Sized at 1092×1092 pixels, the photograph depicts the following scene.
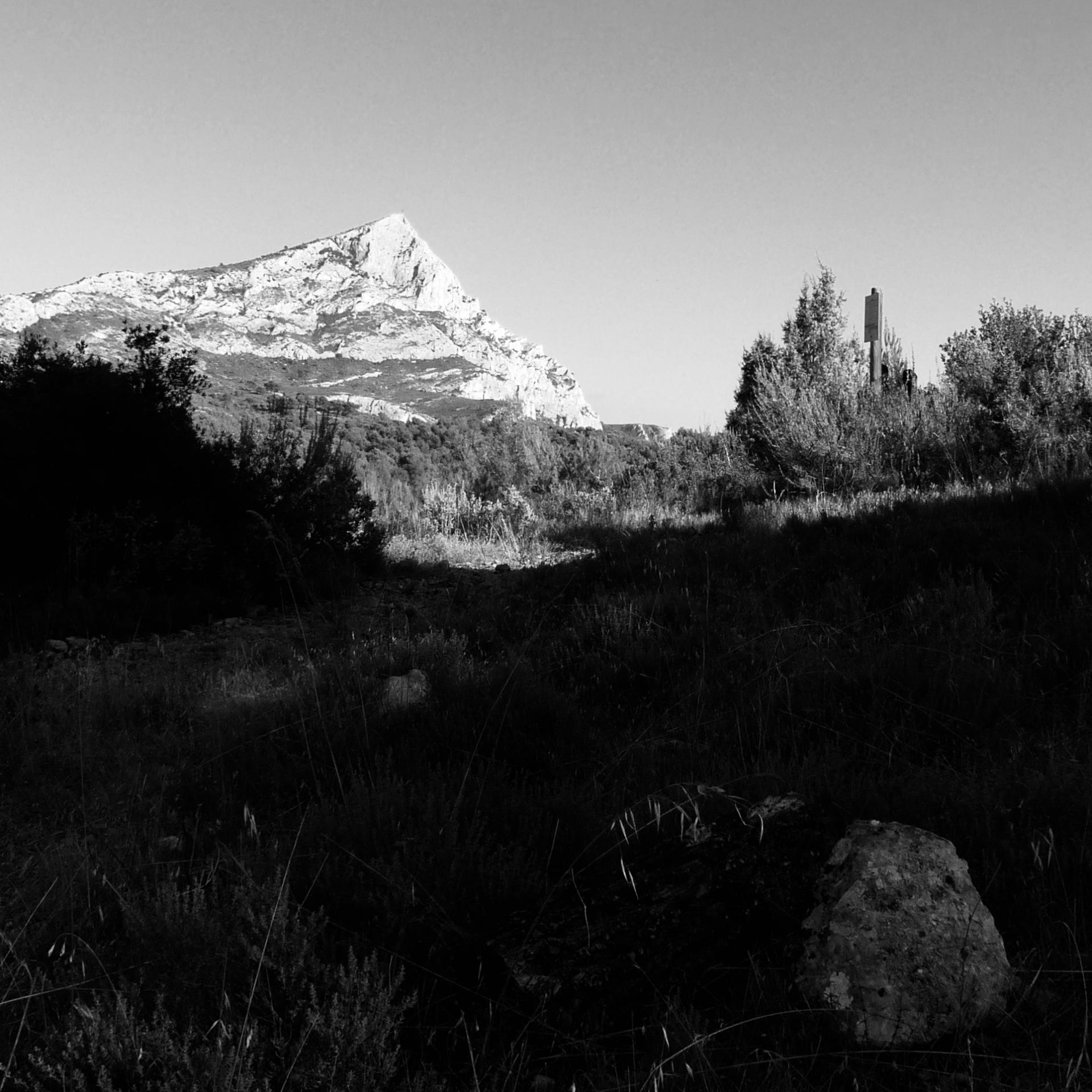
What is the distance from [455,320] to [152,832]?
89.4 metres

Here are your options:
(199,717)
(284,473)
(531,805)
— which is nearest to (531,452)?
(284,473)

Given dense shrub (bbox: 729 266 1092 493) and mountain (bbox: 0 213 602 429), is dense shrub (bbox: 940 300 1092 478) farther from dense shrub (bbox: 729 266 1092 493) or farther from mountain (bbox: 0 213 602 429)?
mountain (bbox: 0 213 602 429)

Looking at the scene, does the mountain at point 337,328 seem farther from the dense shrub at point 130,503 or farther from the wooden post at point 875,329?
the wooden post at point 875,329

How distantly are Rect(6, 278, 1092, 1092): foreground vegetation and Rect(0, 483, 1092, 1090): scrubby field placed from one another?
0.01m

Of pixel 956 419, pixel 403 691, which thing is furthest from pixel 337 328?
pixel 403 691

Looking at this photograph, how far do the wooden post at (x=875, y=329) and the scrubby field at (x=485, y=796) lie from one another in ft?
23.5

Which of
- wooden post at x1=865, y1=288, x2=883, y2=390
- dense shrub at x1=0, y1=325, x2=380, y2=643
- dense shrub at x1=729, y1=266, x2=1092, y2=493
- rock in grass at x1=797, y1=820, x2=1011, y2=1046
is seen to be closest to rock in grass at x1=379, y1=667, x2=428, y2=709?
dense shrub at x1=0, y1=325, x2=380, y2=643

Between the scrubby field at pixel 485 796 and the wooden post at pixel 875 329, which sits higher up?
the wooden post at pixel 875 329

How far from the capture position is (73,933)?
1907mm

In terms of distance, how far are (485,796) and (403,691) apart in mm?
1067

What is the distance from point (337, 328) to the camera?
69500mm

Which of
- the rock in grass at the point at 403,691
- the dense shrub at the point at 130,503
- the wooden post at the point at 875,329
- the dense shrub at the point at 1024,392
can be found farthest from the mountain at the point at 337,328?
the rock in grass at the point at 403,691

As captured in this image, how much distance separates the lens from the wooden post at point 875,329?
481 inches

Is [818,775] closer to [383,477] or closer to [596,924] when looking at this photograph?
[596,924]
